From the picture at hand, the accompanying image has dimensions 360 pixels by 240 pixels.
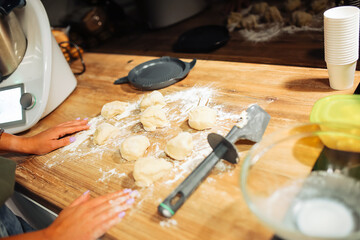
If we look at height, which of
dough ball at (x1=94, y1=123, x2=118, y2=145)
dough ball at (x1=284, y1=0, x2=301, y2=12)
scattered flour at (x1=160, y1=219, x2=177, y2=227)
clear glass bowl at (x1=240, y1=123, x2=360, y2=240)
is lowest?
scattered flour at (x1=160, y1=219, x2=177, y2=227)

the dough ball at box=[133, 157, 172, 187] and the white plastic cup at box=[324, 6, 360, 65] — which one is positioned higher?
the white plastic cup at box=[324, 6, 360, 65]

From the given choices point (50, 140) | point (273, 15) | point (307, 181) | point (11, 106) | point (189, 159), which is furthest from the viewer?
point (273, 15)

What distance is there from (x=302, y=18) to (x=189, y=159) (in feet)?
4.41

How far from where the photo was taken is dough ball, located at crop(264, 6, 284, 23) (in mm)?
1861

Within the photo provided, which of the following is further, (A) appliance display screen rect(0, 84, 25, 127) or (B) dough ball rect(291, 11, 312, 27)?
(B) dough ball rect(291, 11, 312, 27)

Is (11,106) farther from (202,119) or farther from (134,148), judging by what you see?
(202,119)

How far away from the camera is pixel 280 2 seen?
7.23 ft

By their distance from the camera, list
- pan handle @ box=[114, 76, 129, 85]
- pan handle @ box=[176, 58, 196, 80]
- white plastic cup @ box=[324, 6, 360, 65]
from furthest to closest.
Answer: pan handle @ box=[114, 76, 129, 85] → pan handle @ box=[176, 58, 196, 80] → white plastic cup @ box=[324, 6, 360, 65]

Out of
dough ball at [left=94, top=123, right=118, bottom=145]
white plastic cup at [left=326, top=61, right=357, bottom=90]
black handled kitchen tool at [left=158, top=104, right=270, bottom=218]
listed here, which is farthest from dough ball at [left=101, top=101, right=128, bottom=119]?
white plastic cup at [left=326, top=61, right=357, bottom=90]

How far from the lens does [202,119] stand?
39.4 inches

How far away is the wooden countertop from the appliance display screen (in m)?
0.11

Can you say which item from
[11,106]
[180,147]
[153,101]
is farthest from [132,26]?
[180,147]

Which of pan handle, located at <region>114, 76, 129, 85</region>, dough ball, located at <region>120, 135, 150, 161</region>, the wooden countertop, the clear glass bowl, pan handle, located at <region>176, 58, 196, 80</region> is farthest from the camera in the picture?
pan handle, located at <region>114, 76, 129, 85</region>

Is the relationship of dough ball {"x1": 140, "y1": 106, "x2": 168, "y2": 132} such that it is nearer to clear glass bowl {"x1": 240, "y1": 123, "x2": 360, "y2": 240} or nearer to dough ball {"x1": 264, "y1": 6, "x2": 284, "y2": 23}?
clear glass bowl {"x1": 240, "y1": 123, "x2": 360, "y2": 240}
